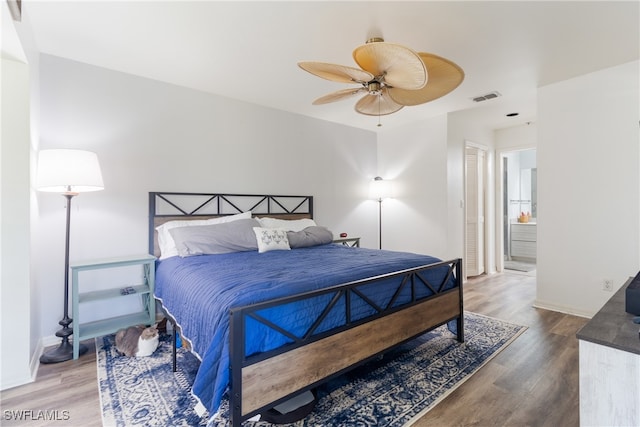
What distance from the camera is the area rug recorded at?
1664mm

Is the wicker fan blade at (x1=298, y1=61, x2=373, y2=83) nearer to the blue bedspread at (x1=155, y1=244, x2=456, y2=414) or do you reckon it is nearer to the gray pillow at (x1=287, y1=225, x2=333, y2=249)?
the blue bedspread at (x1=155, y1=244, x2=456, y2=414)

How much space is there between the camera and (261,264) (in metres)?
2.38

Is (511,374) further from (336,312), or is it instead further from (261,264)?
(261,264)

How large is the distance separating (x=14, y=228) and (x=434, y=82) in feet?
10.0

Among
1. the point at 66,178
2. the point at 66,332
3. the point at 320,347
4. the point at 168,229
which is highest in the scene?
the point at 66,178

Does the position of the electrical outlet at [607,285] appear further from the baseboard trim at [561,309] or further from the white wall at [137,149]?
the white wall at [137,149]

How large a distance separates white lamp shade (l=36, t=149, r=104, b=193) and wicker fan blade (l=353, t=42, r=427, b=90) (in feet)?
7.24

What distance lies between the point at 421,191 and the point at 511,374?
2933mm

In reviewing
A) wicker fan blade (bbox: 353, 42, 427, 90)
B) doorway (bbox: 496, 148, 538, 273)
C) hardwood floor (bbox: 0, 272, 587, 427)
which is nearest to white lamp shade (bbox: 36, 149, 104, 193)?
hardwood floor (bbox: 0, 272, 587, 427)

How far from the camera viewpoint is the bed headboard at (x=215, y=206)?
3.10m

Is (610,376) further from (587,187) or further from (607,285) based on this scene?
(587,187)

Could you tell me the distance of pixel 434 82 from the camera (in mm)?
2107

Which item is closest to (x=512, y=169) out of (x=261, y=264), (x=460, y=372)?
(x=460, y=372)

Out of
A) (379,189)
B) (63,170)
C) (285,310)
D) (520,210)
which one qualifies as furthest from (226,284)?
(520,210)
